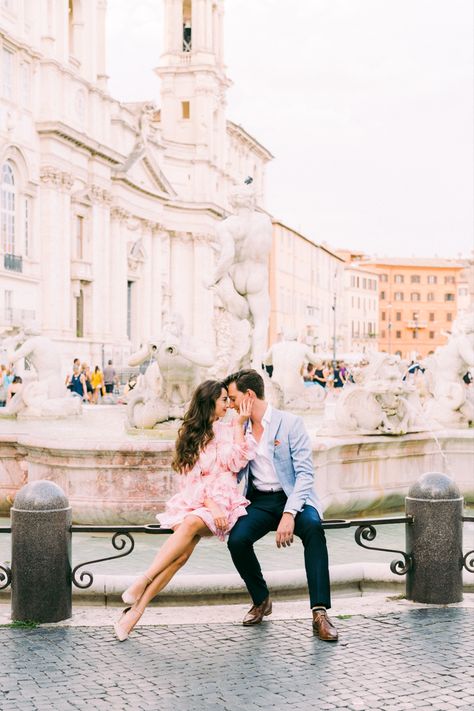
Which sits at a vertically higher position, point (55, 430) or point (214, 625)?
point (55, 430)

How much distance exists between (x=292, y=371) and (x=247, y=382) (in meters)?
6.94

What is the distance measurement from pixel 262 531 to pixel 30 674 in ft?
4.54

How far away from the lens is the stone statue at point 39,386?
36.6ft

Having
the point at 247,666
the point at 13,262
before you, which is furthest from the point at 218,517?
the point at 13,262

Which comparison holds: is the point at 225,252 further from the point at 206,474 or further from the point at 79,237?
the point at 79,237

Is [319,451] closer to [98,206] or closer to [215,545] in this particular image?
[215,545]

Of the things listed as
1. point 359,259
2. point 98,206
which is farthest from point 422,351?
point 98,206

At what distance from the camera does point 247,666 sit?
4605 mm

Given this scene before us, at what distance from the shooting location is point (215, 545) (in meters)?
7.59

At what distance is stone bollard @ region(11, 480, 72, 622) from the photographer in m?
5.25

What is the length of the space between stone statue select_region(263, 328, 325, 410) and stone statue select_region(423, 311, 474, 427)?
1627 mm

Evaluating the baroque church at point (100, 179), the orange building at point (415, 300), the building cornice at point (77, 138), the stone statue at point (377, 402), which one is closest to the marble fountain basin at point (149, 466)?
the stone statue at point (377, 402)

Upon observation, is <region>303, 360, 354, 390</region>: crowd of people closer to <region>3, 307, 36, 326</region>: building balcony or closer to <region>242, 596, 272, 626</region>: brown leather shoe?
<region>242, 596, 272, 626</region>: brown leather shoe

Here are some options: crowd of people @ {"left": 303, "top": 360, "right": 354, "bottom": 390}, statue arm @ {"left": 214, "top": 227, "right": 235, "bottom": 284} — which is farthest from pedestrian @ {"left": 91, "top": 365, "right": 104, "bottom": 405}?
statue arm @ {"left": 214, "top": 227, "right": 235, "bottom": 284}
